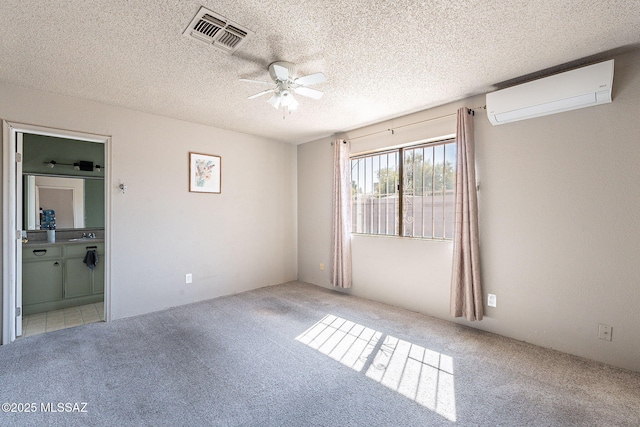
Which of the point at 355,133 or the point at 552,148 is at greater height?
the point at 355,133

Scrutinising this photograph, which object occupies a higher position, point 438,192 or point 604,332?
point 438,192

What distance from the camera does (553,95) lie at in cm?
238

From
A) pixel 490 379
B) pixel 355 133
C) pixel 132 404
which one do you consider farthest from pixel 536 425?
pixel 355 133

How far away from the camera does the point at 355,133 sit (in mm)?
4234

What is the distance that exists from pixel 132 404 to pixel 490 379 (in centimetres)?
253

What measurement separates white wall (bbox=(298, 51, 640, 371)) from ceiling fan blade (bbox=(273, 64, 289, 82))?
1890 millimetres

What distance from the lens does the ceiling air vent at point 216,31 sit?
5.89 ft

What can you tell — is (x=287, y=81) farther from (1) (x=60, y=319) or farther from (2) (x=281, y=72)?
(1) (x=60, y=319)

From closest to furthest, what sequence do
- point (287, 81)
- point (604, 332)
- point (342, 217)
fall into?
point (604, 332) → point (287, 81) → point (342, 217)

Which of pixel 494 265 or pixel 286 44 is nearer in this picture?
pixel 286 44

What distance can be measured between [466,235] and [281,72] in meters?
2.40

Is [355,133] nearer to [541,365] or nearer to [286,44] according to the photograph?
[286,44]

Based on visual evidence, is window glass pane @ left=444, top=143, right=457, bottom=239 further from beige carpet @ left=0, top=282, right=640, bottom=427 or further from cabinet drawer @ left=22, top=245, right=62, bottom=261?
cabinet drawer @ left=22, top=245, right=62, bottom=261

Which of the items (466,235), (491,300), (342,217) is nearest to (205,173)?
(342,217)
